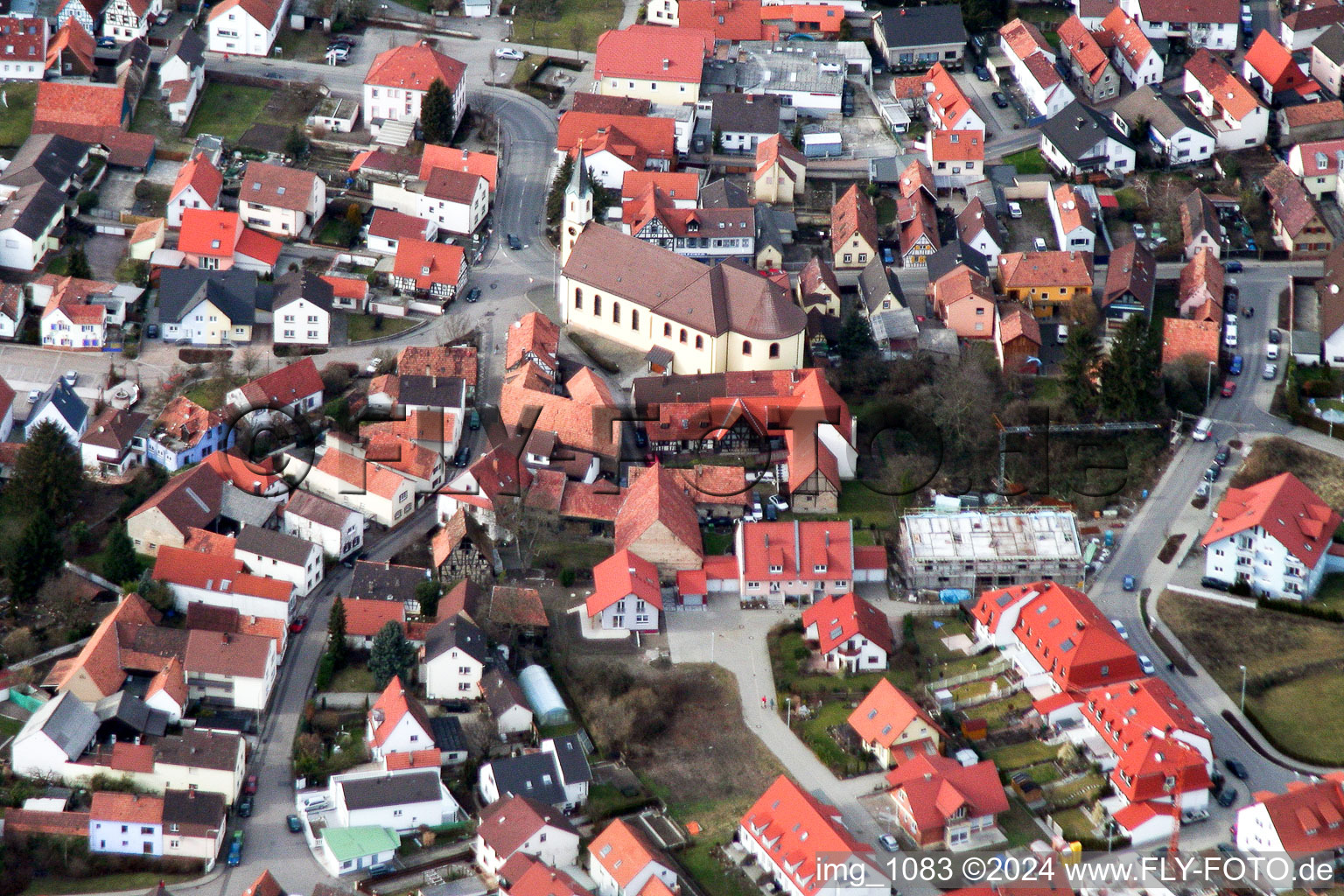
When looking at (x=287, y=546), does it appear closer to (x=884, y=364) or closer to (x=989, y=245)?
(x=884, y=364)

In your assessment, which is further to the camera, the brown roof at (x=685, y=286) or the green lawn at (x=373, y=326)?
the green lawn at (x=373, y=326)

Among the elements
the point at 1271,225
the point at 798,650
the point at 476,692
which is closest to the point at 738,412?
the point at 798,650

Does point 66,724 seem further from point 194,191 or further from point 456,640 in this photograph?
point 194,191

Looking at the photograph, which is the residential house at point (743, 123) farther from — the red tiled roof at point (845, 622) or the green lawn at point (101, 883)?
the green lawn at point (101, 883)

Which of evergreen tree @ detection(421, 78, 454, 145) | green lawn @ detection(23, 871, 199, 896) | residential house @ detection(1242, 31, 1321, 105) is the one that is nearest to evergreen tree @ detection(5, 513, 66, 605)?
green lawn @ detection(23, 871, 199, 896)

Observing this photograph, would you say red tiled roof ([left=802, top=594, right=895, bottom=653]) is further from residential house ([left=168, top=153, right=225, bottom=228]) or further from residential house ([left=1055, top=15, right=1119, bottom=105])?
residential house ([left=1055, top=15, right=1119, bottom=105])

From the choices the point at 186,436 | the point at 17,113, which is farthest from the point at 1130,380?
the point at 17,113

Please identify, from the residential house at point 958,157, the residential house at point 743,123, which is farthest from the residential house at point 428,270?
the residential house at point 958,157

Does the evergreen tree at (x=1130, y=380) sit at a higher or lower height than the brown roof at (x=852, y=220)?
higher
